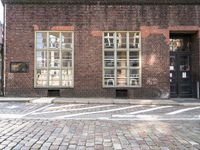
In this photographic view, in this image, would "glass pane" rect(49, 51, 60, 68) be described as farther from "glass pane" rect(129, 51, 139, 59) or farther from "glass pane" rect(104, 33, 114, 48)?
"glass pane" rect(129, 51, 139, 59)

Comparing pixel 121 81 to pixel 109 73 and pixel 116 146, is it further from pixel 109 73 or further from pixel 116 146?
pixel 116 146

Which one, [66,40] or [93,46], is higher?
[66,40]

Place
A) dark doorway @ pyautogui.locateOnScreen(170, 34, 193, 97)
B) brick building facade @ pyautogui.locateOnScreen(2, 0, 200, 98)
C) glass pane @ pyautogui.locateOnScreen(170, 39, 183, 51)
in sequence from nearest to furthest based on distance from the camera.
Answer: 1. brick building facade @ pyautogui.locateOnScreen(2, 0, 200, 98)
2. dark doorway @ pyautogui.locateOnScreen(170, 34, 193, 97)
3. glass pane @ pyautogui.locateOnScreen(170, 39, 183, 51)

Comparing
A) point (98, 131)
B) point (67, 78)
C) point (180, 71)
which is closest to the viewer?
point (98, 131)

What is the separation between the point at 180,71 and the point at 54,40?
7481mm

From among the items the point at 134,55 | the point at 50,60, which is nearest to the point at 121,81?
the point at 134,55

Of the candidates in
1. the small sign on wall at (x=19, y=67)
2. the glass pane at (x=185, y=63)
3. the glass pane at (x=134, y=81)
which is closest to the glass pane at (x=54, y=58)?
the small sign on wall at (x=19, y=67)

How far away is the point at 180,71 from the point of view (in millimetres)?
20438

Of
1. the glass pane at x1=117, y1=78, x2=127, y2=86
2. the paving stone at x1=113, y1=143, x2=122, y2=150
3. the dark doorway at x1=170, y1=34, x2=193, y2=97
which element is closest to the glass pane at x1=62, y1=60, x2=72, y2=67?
the glass pane at x1=117, y1=78, x2=127, y2=86

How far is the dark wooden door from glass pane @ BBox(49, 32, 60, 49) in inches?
259

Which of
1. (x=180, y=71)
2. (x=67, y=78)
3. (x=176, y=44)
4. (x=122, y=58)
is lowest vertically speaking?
(x=67, y=78)

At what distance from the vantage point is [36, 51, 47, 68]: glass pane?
19.7 meters

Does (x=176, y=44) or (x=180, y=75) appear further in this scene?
(x=176, y=44)

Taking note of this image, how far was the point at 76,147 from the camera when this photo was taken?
23.1 ft
